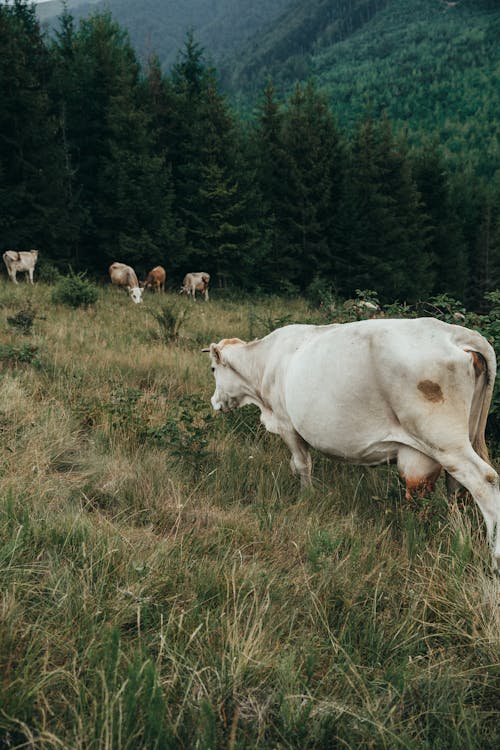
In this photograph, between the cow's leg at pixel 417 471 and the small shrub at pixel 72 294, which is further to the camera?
the small shrub at pixel 72 294

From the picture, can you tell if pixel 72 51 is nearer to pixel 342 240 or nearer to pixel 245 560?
pixel 342 240

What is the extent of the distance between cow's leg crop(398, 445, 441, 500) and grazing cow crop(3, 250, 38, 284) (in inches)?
635

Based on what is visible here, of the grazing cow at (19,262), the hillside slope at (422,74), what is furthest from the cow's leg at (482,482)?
the hillside slope at (422,74)

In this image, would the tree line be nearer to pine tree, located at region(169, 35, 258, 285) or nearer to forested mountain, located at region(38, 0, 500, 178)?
pine tree, located at region(169, 35, 258, 285)

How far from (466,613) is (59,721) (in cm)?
176

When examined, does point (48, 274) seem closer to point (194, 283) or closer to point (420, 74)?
point (194, 283)

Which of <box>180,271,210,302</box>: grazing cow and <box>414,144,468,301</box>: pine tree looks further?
<box>414,144,468,301</box>: pine tree

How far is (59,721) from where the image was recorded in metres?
1.56

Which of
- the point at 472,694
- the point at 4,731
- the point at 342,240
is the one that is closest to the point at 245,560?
the point at 472,694

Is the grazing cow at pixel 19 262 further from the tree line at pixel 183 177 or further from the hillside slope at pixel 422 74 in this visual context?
the hillside slope at pixel 422 74

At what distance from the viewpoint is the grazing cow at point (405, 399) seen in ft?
9.68

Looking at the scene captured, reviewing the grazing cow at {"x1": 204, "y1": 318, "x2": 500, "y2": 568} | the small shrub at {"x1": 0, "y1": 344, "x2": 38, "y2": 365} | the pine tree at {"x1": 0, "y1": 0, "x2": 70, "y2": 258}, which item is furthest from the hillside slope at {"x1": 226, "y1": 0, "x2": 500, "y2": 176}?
the grazing cow at {"x1": 204, "y1": 318, "x2": 500, "y2": 568}

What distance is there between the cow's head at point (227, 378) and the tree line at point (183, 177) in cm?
1660

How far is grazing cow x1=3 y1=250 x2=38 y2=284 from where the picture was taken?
16595 millimetres
